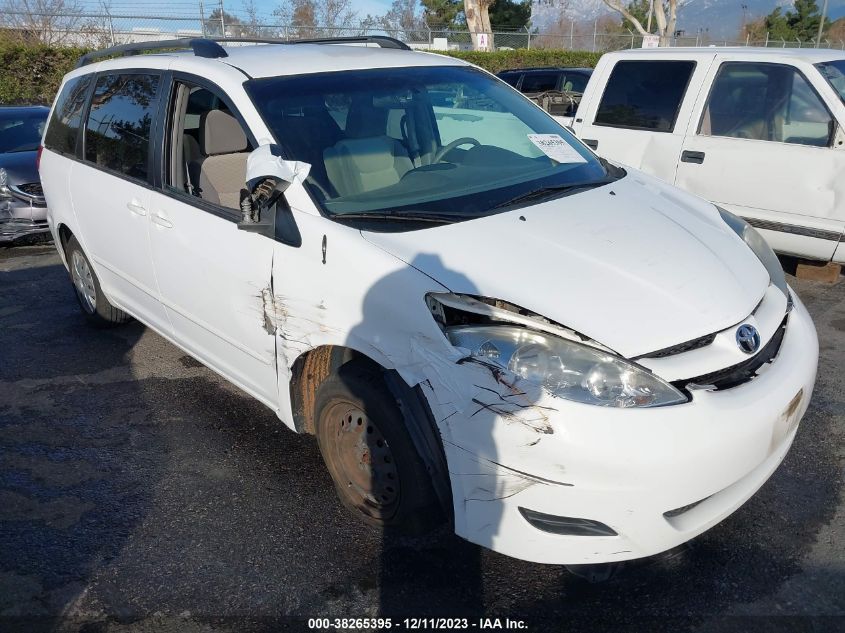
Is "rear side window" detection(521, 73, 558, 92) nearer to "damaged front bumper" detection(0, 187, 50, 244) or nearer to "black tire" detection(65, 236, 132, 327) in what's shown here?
"damaged front bumper" detection(0, 187, 50, 244)

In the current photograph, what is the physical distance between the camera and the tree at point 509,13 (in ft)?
122

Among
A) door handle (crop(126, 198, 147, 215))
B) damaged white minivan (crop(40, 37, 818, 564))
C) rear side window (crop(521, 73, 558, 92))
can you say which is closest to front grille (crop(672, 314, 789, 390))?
damaged white minivan (crop(40, 37, 818, 564))

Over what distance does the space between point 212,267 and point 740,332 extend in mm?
2227

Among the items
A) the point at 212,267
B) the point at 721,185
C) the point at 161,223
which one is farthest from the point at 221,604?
the point at 721,185

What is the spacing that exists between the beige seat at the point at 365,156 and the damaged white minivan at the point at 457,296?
0.01 metres

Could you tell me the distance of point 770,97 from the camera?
218 inches

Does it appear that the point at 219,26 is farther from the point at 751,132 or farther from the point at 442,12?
the point at 442,12

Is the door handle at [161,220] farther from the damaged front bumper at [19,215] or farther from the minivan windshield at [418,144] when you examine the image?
the damaged front bumper at [19,215]

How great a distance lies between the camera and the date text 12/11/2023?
243cm

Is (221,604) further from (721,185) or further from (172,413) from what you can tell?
(721,185)

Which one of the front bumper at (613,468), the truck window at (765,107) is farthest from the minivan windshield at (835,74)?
the front bumper at (613,468)

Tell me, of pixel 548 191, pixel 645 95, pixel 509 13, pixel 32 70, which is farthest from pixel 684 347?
pixel 509 13

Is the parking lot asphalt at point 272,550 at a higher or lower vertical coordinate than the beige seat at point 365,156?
lower

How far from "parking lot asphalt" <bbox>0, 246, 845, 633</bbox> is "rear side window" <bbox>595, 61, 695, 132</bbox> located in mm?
2826
